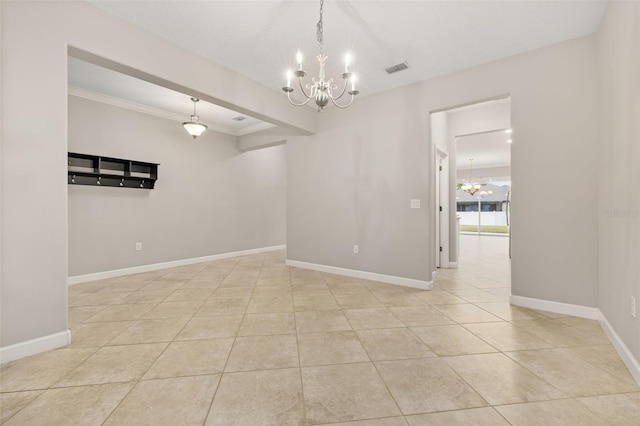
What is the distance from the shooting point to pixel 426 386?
1637mm

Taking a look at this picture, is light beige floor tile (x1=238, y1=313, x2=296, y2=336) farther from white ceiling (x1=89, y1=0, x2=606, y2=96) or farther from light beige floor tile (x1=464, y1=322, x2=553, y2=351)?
white ceiling (x1=89, y1=0, x2=606, y2=96)

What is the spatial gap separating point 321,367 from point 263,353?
0.47 meters

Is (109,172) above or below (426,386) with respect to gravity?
above

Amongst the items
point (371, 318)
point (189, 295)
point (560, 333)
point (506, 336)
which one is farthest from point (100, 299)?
point (560, 333)

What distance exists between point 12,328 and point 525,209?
15.4 feet

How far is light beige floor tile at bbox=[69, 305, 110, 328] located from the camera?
260 cm

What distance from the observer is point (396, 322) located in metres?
2.59

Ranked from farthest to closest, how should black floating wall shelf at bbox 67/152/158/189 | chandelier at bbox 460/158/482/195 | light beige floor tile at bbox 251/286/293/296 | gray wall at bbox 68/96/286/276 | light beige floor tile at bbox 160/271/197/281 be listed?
chandelier at bbox 460/158/482/195, light beige floor tile at bbox 160/271/197/281, gray wall at bbox 68/96/286/276, black floating wall shelf at bbox 67/152/158/189, light beige floor tile at bbox 251/286/293/296

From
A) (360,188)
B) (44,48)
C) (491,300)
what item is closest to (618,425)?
(491,300)

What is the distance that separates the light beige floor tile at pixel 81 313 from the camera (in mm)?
2602

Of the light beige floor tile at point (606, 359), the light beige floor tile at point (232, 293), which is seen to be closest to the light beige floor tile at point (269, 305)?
the light beige floor tile at point (232, 293)

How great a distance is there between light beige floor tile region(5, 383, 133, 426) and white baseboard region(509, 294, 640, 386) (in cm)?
310

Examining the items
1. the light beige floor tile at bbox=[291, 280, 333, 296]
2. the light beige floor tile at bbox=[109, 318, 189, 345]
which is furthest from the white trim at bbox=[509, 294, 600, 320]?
the light beige floor tile at bbox=[109, 318, 189, 345]

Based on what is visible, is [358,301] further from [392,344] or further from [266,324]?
[266,324]
